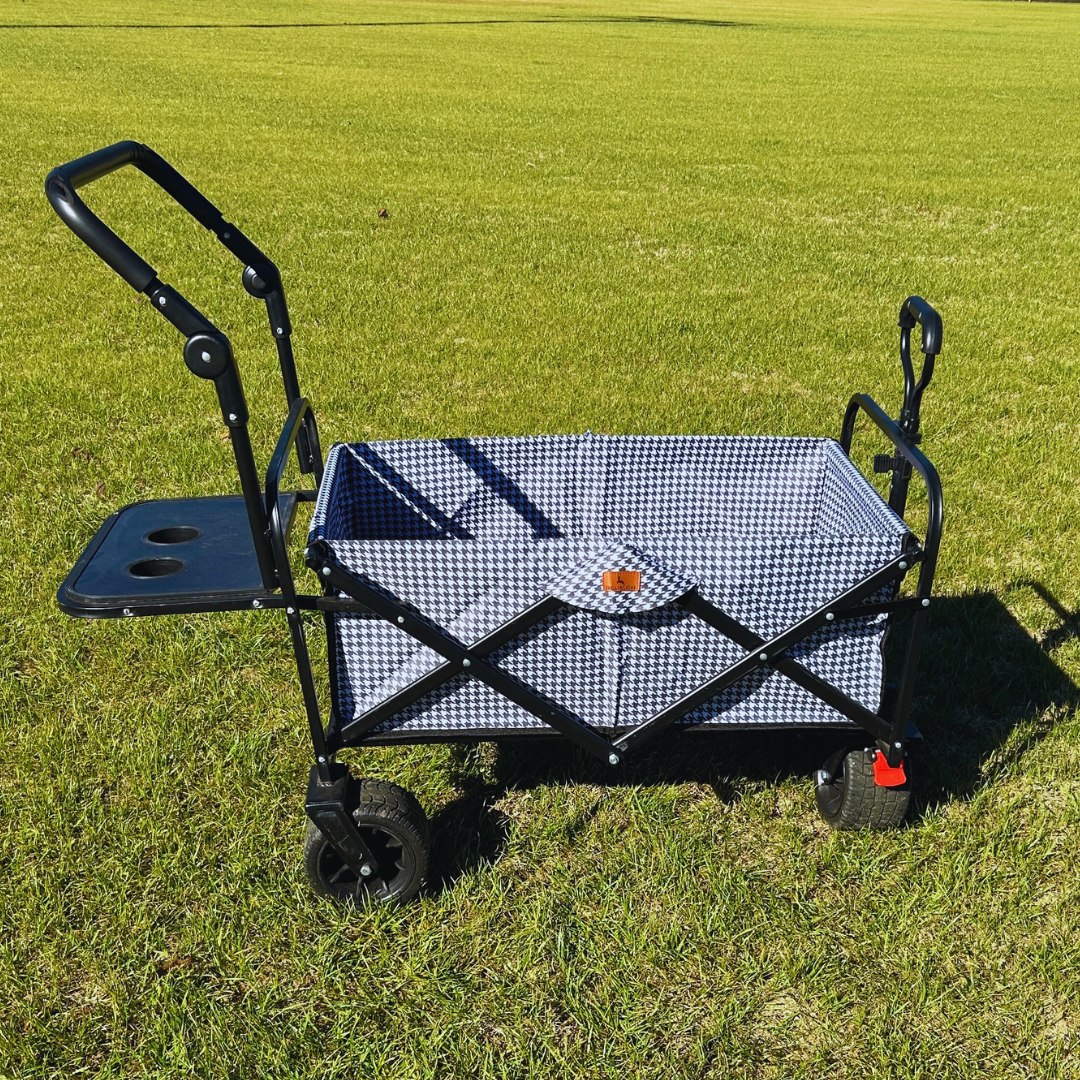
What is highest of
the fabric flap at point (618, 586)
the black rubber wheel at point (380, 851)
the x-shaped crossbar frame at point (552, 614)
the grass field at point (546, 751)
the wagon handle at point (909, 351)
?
the wagon handle at point (909, 351)

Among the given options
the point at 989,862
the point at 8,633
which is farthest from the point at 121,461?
the point at 989,862

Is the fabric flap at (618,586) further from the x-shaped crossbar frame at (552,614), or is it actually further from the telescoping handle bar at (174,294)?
the telescoping handle bar at (174,294)

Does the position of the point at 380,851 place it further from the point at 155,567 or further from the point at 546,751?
the point at 155,567

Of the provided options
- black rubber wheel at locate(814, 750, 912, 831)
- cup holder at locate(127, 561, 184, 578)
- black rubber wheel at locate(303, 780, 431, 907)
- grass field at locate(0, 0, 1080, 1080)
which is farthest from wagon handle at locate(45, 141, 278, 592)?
black rubber wheel at locate(814, 750, 912, 831)

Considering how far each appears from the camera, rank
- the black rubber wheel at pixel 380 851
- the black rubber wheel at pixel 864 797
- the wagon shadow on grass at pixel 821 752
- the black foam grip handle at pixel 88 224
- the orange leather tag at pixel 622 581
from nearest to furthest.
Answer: the black foam grip handle at pixel 88 224 → the orange leather tag at pixel 622 581 → the black rubber wheel at pixel 380 851 → the black rubber wheel at pixel 864 797 → the wagon shadow on grass at pixel 821 752

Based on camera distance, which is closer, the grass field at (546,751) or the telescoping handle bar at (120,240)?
the telescoping handle bar at (120,240)

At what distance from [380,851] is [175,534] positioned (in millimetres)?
A: 972

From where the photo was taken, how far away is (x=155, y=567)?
2.36 metres

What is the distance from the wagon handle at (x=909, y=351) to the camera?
7.33ft

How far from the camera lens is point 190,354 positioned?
1741 millimetres

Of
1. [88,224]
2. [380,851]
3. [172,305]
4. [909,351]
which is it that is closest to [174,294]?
[172,305]

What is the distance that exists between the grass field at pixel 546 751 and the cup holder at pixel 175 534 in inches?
29.2

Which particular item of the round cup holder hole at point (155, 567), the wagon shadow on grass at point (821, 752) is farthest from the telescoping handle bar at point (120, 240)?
the wagon shadow on grass at point (821, 752)

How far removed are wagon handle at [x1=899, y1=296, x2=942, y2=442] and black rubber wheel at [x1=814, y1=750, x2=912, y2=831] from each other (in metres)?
0.84
